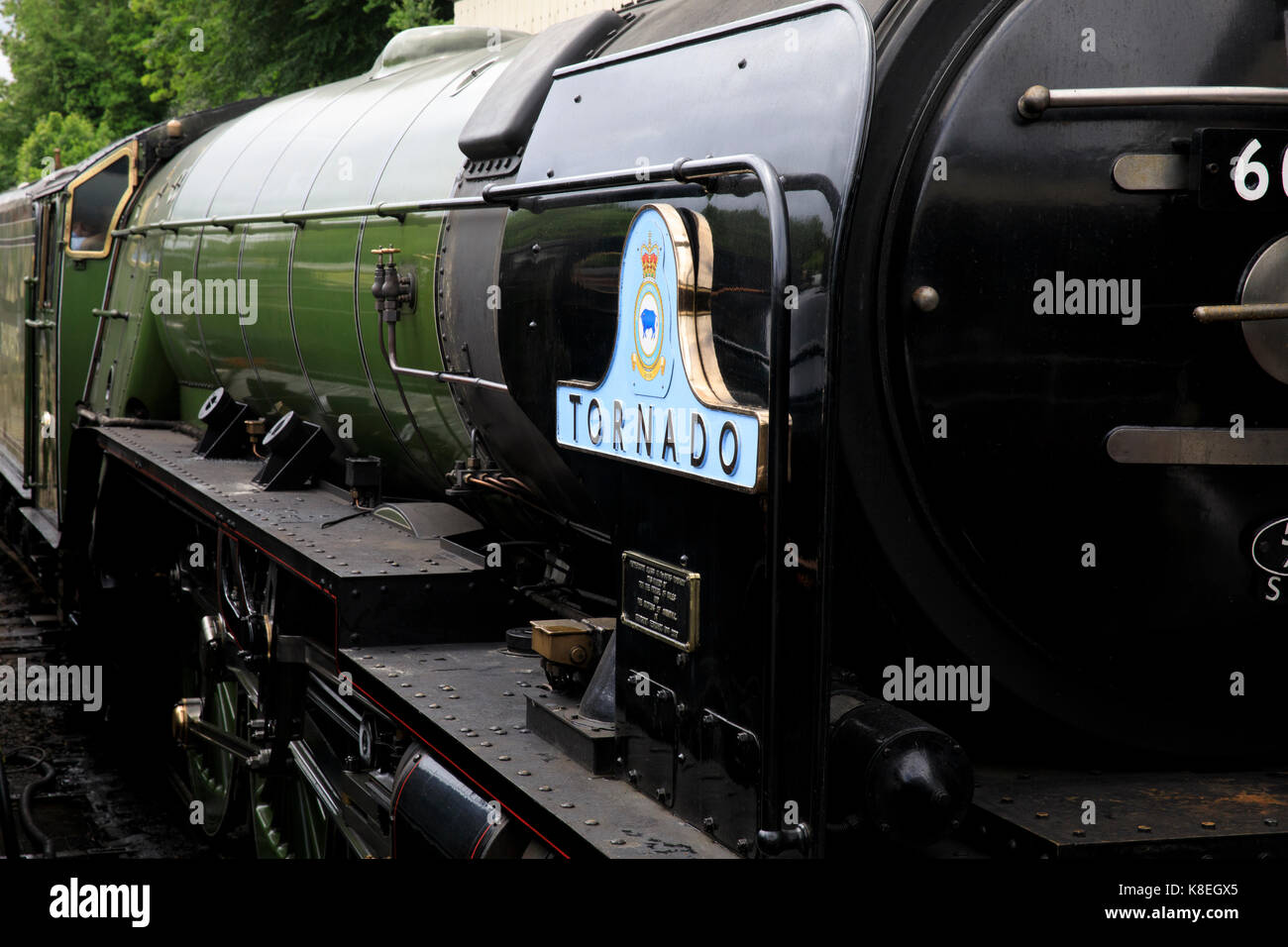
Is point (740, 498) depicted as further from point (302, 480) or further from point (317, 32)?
point (317, 32)

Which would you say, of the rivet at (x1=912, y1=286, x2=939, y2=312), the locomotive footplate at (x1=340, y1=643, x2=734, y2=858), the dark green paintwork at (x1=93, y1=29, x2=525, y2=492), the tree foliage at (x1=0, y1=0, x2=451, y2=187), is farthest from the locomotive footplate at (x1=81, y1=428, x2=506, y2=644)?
the tree foliage at (x1=0, y1=0, x2=451, y2=187)

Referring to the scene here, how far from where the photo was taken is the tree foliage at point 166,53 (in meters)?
17.7

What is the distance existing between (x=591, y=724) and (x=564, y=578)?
103 cm

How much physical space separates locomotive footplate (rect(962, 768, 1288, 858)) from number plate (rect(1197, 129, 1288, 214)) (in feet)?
3.33

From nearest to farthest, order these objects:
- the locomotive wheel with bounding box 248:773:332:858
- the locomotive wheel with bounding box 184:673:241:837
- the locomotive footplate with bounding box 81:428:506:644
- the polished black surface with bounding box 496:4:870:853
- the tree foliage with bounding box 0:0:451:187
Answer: the polished black surface with bounding box 496:4:870:853
the locomotive footplate with bounding box 81:428:506:644
the locomotive wheel with bounding box 248:773:332:858
the locomotive wheel with bounding box 184:673:241:837
the tree foliage with bounding box 0:0:451:187

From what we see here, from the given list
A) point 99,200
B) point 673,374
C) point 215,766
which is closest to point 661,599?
point 673,374

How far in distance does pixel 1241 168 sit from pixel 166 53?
25.0 m

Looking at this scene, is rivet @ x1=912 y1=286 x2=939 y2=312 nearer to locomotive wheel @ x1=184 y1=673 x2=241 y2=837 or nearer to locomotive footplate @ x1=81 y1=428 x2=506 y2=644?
locomotive footplate @ x1=81 y1=428 x2=506 y2=644

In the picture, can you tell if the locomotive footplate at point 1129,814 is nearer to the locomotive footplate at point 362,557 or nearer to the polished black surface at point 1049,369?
the polished black surface at point 1049,369

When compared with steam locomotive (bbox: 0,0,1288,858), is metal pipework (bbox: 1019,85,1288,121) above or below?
above

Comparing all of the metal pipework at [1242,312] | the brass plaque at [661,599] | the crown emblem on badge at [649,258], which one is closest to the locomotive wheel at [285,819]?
the brass plaque at [661,599]

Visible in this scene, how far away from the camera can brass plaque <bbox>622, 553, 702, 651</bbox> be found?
2.55 metres

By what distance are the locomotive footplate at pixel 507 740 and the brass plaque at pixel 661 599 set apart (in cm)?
32

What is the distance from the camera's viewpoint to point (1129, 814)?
2418mm
